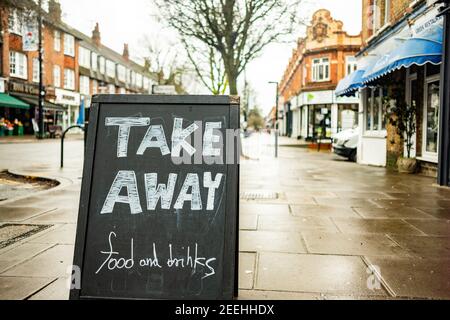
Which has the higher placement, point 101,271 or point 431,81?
point 431,81

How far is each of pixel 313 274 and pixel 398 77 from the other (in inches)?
405

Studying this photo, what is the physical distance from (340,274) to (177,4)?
14.7 m

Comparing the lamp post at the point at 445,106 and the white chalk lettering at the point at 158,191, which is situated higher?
the lamp post at the point at 445,106

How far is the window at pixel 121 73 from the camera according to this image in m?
57.8

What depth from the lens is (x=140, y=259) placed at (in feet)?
8.79

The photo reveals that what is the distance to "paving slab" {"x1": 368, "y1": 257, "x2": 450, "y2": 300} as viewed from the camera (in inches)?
124

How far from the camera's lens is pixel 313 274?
353 centimetres

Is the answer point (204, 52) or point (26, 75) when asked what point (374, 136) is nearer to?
point (204, 52)

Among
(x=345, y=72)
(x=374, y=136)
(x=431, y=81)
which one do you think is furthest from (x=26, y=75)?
(x=431, y=81)

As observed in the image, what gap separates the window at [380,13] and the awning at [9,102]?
2379 cm

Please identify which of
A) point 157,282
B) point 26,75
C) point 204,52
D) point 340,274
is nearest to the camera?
point 157,282

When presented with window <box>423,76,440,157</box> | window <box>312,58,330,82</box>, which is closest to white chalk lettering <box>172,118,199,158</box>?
window <box>423,76,440,157</box>

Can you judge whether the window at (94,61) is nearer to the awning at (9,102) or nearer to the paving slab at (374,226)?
the awning at (9,102)

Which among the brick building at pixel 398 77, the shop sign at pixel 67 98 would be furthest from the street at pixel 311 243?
the shop sign at pixel 67 98
